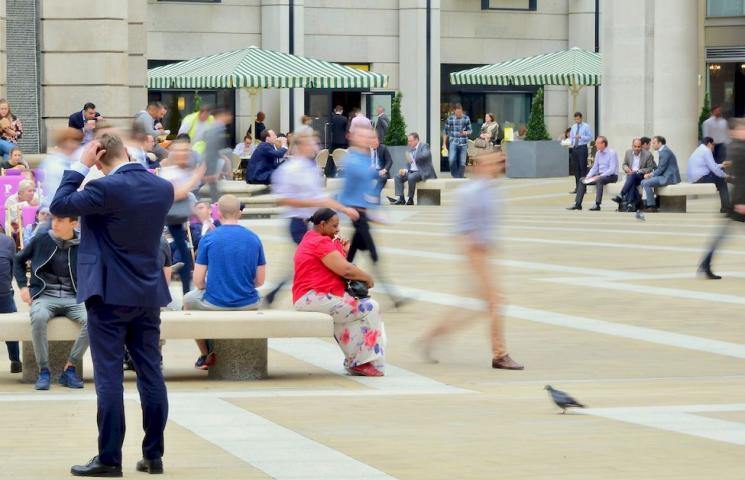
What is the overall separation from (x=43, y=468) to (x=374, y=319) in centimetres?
452

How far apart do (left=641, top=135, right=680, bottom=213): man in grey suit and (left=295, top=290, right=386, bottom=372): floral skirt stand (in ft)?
63.0

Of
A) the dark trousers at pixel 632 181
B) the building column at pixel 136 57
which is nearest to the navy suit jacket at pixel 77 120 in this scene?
the building column at pixel 136 57

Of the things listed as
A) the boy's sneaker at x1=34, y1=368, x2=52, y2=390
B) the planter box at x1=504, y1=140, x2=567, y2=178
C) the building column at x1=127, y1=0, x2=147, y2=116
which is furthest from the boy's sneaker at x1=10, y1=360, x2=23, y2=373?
the planter box at x1=504, y1=140, x2=567, y2=178

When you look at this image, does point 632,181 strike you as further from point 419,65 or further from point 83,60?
point 419,65

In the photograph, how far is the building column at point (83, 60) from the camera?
1064 inches

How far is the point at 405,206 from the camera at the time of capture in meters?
34.6

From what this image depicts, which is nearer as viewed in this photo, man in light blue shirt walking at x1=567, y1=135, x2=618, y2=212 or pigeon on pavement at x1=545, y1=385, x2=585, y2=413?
pigeon on pavement at x1=545, y1=385, x2=585, y2=413

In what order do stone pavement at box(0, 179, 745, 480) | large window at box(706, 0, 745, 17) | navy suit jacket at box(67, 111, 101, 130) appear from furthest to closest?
large window at box(706, 0, 745, 17) < navy suit jacket at box(67, 111, 101, 130) < stone pavement at box(0, 179, 745, 480)

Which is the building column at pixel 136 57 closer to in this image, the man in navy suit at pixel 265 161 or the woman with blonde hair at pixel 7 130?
the man in navy suit at pixel 265 161

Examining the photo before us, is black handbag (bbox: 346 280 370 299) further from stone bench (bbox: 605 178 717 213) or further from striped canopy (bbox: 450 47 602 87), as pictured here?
striped canopy (bbox: 450 47 602 87)

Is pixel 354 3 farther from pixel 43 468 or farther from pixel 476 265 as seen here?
pixel 43 468

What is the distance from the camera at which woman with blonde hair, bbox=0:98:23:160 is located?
2398cm

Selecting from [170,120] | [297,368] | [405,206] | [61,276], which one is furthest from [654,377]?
[170,120]

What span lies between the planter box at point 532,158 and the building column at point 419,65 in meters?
4.05
